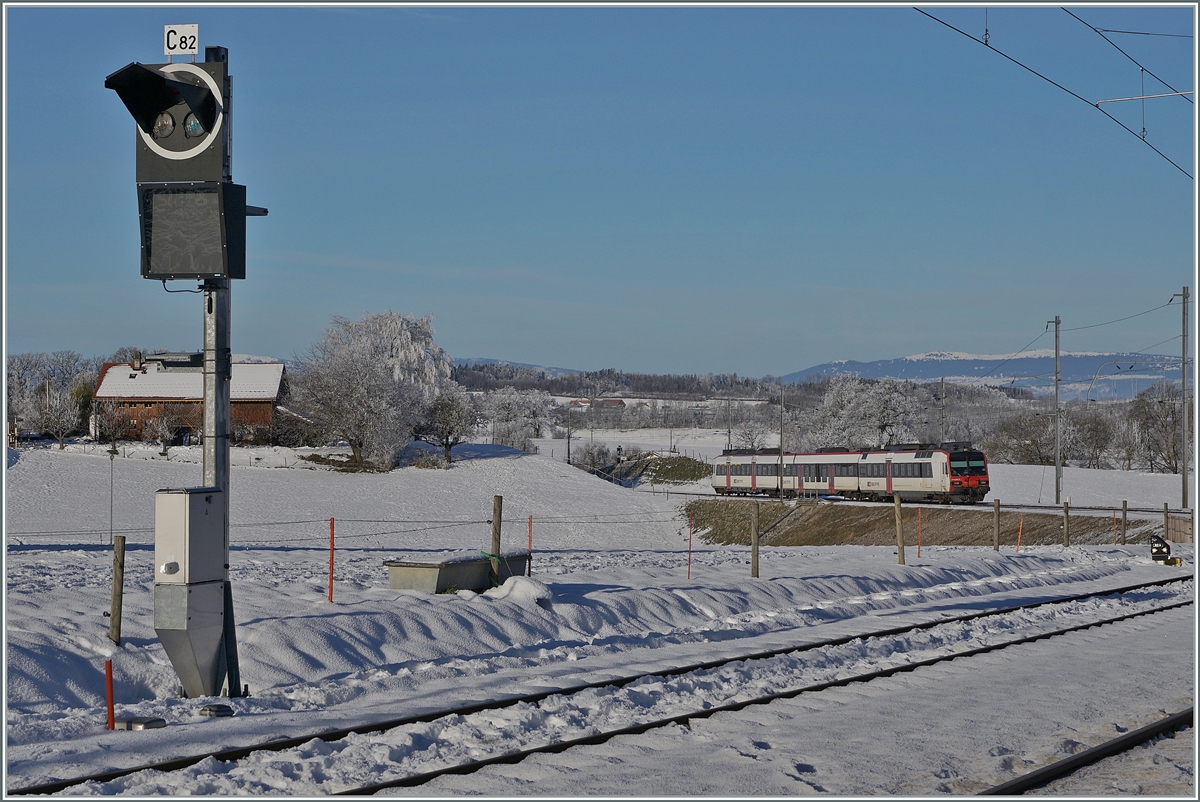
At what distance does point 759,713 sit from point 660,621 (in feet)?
23.5

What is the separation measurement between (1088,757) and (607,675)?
564 cm

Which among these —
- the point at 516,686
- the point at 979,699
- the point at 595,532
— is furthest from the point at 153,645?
the point at 595,532

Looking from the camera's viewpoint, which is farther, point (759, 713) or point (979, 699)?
point (979, 699)

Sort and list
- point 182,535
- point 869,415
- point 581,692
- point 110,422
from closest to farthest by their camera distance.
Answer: point 182,535, point 581,692, point 110,422, point 869,415

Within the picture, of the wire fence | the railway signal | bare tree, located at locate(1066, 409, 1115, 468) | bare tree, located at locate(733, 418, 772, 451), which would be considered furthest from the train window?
bare tree, located at locate(733, 418, 772, 451)

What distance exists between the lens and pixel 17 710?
1093 centimetres

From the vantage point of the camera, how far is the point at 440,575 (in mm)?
17750

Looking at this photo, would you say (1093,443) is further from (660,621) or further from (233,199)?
(233,199)

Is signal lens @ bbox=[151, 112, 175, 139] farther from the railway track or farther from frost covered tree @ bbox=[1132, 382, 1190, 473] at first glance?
frost covered tree @ bbox=[1132, 382, 1190, 473]

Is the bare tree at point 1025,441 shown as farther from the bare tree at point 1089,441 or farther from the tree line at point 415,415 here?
the bare tree at point 1089,441

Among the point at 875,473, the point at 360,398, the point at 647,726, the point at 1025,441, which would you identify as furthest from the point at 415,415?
the point at 647,726

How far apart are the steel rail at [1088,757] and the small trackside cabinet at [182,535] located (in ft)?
25.6

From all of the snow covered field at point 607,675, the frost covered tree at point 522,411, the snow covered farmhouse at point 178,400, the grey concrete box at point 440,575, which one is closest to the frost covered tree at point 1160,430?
the snow covered field at point 607,675

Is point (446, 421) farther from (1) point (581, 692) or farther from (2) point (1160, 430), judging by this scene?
(1) point (581, 692)
